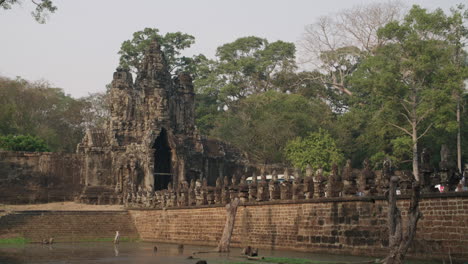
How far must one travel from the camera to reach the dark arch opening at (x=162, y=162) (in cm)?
4178

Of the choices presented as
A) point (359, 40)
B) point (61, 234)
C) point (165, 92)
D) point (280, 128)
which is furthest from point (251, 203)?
point (359, 40)

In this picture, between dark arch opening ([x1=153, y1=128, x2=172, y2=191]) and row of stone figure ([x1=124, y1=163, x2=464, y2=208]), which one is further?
dark arch opening ([x1=153, y1=128, x2=172, y2=191])

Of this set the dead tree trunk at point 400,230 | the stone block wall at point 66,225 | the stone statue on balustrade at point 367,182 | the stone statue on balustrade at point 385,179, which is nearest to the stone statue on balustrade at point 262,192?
the stone statue on balustrade at point 367,182

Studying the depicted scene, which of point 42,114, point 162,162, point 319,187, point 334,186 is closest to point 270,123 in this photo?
point 162,162

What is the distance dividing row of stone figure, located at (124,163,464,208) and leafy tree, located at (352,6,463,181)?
12815 mm

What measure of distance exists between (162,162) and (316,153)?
10289 mm

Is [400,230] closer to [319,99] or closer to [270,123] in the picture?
[270,123]

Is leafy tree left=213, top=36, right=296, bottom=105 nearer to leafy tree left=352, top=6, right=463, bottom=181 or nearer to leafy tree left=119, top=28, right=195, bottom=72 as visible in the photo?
leafy tree left=119, top=28, right=195, bottom=72

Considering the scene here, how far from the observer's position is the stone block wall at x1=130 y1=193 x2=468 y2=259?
1642 cm

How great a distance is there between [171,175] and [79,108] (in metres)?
26.2

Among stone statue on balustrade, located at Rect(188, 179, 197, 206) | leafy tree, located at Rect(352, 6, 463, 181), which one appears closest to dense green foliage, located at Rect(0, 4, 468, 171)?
leafy tree, located at Rect(352, 6, 463, 181)

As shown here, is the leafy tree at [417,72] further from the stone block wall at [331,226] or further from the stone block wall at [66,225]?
the stone block wall at [66,225]

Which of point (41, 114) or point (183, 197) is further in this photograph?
→ point (41, 114)

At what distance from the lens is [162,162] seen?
1709 inches
